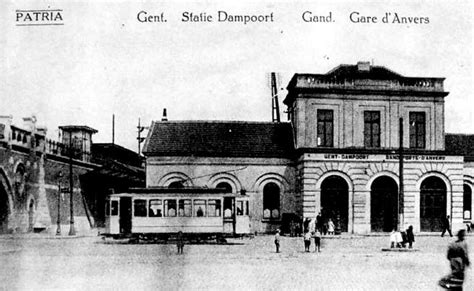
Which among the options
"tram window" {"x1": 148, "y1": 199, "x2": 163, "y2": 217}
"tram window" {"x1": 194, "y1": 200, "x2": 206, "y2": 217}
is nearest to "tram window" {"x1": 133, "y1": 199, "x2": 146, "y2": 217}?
"tram window" {"x1": 148, "y1": 199, "x2": 163, "y2": 217}

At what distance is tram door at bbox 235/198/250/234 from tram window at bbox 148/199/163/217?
310cm

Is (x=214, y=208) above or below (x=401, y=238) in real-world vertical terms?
above

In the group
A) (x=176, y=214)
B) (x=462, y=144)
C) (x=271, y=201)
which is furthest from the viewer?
(x=462, y=144)

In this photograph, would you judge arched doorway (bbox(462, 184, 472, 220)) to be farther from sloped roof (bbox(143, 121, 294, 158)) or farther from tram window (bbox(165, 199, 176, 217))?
tram window (bbox(165, 199, 176, 217))

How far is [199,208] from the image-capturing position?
26.4 meters

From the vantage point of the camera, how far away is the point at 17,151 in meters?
29.4

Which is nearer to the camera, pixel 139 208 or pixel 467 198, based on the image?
pixel 139 208

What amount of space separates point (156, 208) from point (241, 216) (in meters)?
3.49

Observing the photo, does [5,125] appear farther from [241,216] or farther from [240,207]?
[241,216]

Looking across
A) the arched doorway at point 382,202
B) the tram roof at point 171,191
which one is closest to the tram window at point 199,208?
the tram roof at point 171,191

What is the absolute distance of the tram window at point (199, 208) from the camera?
2636 cm

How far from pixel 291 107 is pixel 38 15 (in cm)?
2286

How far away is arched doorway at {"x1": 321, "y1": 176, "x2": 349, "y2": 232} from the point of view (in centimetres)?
3309

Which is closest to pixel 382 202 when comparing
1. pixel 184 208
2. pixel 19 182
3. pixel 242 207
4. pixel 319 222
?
pixel 319 222
